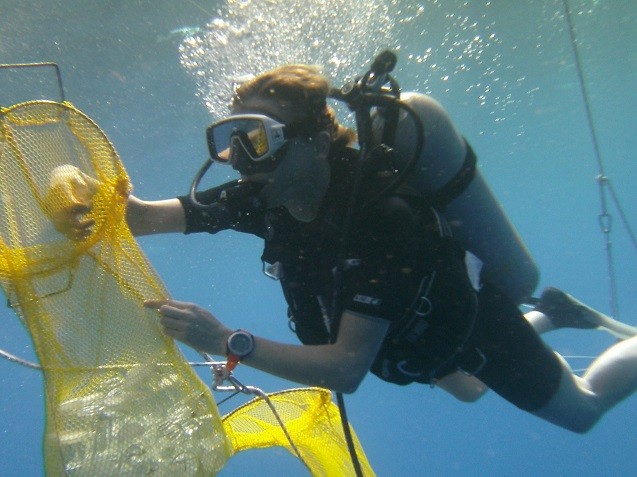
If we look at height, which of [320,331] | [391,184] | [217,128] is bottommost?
[320,331]

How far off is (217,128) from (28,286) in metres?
1.34

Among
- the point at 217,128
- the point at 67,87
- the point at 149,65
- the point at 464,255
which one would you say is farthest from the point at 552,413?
the point at 67,87

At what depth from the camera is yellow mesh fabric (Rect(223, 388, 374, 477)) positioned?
3.34 m

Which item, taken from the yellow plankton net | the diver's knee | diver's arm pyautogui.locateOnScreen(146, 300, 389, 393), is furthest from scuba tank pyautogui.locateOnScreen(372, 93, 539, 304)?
the diver's knee

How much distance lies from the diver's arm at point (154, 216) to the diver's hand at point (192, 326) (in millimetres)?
1028

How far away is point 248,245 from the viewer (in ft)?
102

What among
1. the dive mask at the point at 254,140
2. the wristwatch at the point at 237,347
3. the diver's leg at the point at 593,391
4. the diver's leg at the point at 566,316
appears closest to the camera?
the wristwatch at the point at 237,347

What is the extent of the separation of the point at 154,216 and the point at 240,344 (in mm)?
1288

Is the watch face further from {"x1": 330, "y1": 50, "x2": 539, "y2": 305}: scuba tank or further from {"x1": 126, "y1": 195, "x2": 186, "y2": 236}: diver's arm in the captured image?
{"x1": 126, "y1": 195, "x2": 186, "y2": 236}: diver's arm

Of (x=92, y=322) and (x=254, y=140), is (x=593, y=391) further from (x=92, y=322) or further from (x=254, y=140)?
(x=92, y=322)

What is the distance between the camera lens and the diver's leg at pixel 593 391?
3.72 meters

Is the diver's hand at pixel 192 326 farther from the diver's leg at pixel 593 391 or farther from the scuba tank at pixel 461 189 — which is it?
the diver's leg at pixel 593 391

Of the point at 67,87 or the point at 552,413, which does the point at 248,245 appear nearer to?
the point at 67,87

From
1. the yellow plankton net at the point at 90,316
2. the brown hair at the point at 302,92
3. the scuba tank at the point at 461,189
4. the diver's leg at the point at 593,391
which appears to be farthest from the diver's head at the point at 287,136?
the diver's leg at the point at 593,391
